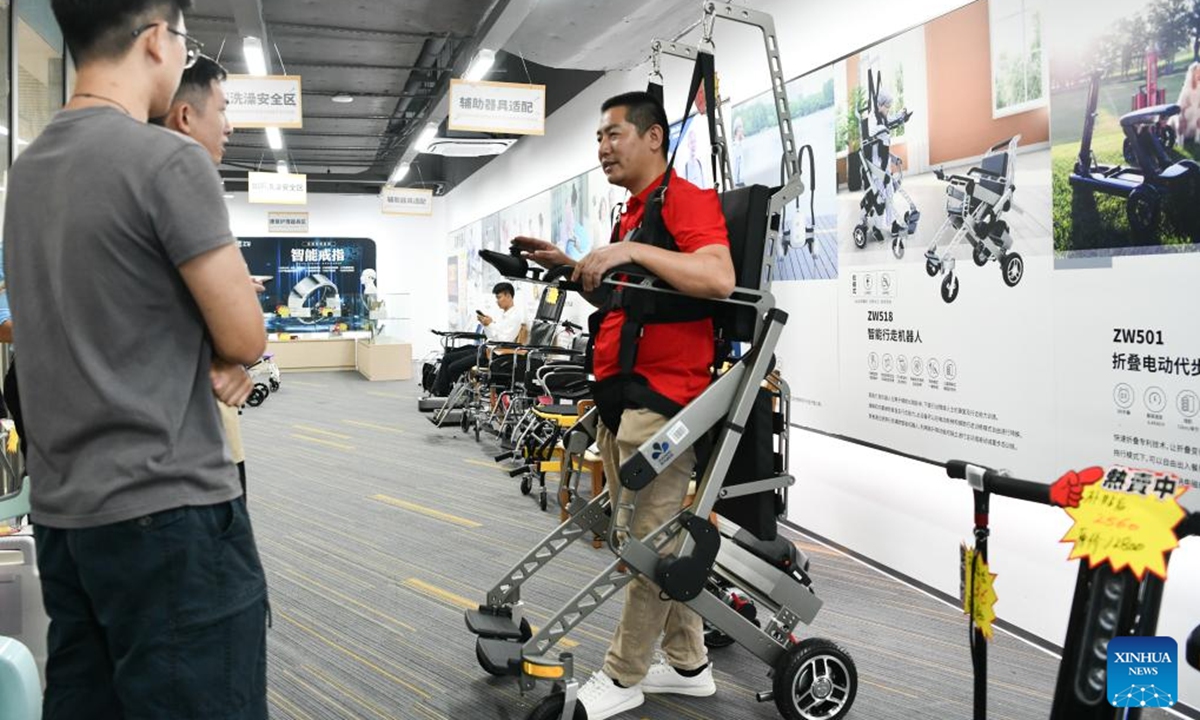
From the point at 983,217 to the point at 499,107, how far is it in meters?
5.15

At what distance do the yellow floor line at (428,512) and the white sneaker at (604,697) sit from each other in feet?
7.90

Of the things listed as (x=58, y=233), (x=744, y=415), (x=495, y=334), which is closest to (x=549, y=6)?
(x=495, y=334)

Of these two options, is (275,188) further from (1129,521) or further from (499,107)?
(1129,521)

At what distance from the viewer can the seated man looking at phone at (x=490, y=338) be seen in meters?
8.69

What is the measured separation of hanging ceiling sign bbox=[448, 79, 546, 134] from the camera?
288 inches

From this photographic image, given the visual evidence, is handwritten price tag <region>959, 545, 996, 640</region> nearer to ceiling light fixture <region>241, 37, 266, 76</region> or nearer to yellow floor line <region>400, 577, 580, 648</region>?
yellow floor line <region>400, 577, 580, 648</region>

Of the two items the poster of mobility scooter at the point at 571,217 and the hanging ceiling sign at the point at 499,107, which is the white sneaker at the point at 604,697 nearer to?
the hanging ceiling sign at the point at 499,107

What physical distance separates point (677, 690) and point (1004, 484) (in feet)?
5.39

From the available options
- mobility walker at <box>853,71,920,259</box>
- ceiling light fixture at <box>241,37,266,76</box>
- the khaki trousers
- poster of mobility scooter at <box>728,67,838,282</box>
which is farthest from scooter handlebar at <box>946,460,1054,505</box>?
ceiling light fixture at <box>241,37,266,76</box>

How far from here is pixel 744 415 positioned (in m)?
2.21

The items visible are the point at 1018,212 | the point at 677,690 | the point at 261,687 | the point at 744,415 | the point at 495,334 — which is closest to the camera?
the point at 261,687

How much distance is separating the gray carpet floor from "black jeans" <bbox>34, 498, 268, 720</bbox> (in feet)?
4.79

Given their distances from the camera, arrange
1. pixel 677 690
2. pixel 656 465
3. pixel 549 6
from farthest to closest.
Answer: pixel 549 6 → pixel 677 690 → pixel 656 465

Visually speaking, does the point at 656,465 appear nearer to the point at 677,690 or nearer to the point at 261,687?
the point at 677,690
